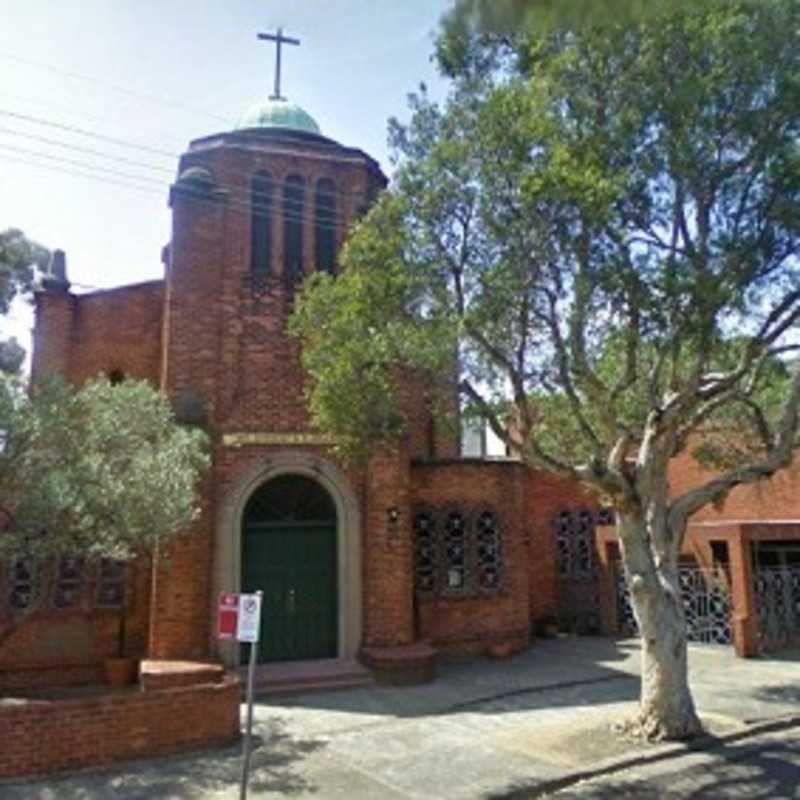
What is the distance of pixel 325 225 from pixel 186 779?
943cm

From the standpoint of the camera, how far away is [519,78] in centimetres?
842

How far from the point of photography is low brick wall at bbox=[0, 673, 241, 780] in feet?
24.9

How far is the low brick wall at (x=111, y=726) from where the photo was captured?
299 inches

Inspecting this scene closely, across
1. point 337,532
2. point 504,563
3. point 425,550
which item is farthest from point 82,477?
point 504,563

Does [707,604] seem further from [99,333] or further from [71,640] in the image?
[99,333]

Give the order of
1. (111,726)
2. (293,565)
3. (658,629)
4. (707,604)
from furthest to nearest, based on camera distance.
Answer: (707,604) < (293,565) < (658,629) < (111,726)

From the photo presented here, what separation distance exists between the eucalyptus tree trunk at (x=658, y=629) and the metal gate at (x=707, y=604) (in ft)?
19.4

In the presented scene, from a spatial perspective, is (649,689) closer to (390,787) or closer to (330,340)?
(390,787)

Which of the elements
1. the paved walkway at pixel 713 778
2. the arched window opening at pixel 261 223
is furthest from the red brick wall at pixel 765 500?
the arched window opening at pixel 261 223

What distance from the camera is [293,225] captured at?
13852mm

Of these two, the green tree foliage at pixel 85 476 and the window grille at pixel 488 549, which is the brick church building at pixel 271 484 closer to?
the window grille at pixel 488 549

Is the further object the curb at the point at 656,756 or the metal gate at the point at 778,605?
the metal gate at the point at 778,605

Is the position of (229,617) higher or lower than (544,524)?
lower

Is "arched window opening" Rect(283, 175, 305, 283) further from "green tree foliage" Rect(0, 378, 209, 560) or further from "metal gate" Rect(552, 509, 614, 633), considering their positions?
"metal gate" Rect(552, 509, 614, 633)
